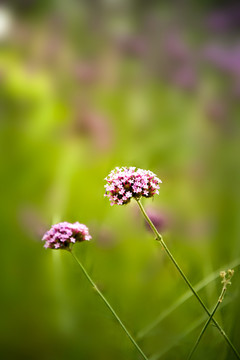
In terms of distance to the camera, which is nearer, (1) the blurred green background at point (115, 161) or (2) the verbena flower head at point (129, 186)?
(2) the verbena flower head at point (129, 186)

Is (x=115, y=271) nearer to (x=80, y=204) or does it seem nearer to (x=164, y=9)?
(x=80, y=204)

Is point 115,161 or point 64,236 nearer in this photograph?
point 64,236

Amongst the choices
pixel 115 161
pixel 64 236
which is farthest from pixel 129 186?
pixel 115 161

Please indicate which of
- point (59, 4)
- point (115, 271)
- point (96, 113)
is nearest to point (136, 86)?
point (96, 113)

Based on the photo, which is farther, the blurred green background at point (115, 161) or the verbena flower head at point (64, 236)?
the blurred green background at point (115, 161)

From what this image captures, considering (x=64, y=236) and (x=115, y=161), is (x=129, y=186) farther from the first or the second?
(x=115, y=161)
